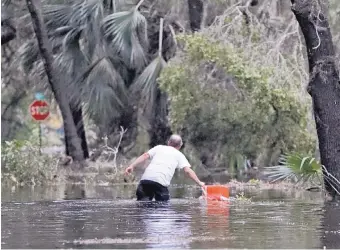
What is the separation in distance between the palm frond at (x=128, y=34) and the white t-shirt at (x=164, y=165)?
51.1ft

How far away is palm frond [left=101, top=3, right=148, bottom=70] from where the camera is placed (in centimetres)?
3183

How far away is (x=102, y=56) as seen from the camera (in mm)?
33656

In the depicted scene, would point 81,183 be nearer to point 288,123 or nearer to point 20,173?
point 20,173

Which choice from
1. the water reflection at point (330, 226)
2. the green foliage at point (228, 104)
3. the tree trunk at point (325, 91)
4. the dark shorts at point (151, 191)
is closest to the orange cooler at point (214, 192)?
the dark shorts at point (151, 191)

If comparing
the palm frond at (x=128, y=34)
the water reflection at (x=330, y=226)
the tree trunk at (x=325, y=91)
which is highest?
the palm frond at (x=128, y=34)

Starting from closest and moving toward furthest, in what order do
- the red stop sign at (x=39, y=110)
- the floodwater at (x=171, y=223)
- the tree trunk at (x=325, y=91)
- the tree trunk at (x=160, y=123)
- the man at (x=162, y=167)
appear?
the floodwater at (x=171, y=223) < the man at (x=162, y=167) < the tree trunk at (x=325, y=91) < the tree trunk at (x=160, y=123) < the red stop sign at (x=39, y=110)

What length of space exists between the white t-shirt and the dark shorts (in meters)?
0.15

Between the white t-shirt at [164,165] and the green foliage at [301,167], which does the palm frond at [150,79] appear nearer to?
the green foliage at [301,167]

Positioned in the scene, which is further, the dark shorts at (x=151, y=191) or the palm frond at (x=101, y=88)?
the palm frond at (x=101, y=88)

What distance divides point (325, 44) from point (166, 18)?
57.1 feet

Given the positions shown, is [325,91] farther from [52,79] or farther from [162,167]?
[52,79]

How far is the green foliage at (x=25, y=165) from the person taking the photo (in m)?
26.1

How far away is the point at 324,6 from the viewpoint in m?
18.0

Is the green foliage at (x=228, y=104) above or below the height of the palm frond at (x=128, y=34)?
below
